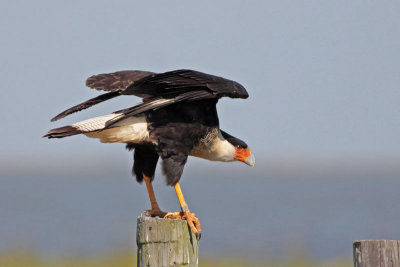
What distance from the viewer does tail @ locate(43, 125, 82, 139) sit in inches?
267

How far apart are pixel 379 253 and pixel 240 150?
3.14m

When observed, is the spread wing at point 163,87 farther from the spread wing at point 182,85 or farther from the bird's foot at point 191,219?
the bird's foot at point 191,219

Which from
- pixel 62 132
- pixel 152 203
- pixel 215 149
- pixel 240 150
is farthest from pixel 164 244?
pixel 240 150

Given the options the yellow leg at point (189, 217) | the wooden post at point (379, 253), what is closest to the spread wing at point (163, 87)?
the yellow leg at point (189, 217)

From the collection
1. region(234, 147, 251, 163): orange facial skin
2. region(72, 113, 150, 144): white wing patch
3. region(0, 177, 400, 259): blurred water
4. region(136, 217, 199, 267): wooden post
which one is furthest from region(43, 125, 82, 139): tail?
region(0, 177, 400, 259): blurred water

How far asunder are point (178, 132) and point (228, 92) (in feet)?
1.88

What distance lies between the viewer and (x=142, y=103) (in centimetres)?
708

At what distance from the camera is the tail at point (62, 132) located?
6.77 meters

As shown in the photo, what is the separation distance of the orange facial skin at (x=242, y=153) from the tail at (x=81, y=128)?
1479 mm

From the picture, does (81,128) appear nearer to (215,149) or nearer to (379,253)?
(215,149)

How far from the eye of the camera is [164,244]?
18.0 feet

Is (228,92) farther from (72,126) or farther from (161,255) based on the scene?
(161,255)

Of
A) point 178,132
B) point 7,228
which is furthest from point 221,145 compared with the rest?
point 7,228

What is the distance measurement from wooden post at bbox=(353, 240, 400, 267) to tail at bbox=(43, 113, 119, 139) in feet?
9.05
